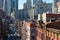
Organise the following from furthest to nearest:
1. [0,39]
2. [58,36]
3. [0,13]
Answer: [0,13] < [0,39] < [58,36]

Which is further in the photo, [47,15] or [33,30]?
[33,30]

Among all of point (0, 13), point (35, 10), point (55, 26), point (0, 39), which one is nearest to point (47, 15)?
point (55, 26)

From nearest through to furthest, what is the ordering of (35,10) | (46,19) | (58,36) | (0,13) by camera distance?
1. (58,36)
2. (46,19)
3. (0,13)
4. (35,10)

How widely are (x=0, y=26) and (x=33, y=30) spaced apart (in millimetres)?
20731

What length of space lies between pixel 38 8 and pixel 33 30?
129m

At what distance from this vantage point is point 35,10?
192 metres

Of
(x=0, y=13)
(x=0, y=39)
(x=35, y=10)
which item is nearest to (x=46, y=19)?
(x=0, y=39)

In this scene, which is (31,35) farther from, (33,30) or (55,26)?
(55,26)

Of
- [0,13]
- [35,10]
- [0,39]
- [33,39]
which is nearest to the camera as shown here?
[33,39]

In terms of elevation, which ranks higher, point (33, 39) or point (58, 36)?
point (58, 36)

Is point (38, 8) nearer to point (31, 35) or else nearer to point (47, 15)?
point (31, 35)

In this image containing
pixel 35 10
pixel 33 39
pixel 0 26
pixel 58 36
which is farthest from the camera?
pixel 35 10

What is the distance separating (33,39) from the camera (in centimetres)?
6359

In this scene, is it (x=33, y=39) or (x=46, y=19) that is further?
(x=33, y=39)
